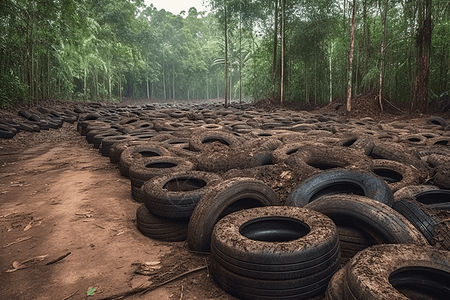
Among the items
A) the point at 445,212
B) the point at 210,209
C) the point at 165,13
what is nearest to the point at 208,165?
the point at 210,209

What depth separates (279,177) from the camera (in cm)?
456

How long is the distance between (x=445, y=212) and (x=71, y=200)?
16.4 feet

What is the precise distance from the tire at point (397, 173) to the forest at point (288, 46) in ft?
38.9

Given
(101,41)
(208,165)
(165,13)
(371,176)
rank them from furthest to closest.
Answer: (165,13) < (101,41) < (208,165) < (371,176)

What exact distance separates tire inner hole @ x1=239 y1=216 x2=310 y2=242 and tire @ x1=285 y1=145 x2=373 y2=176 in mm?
1593

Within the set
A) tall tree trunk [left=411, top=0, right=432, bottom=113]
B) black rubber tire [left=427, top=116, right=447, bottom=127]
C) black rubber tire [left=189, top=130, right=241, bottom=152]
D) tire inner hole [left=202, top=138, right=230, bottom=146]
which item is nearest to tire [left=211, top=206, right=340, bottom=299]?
black rubber tire [left=189, top=130, right=241, bottom=152]

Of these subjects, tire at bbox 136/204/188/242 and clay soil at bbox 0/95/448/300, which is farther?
tire at bbox 136/204/188/242

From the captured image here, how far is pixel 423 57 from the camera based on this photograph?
48.4 ft

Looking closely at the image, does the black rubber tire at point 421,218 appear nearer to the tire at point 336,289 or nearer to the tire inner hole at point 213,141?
the tire at point 336,289

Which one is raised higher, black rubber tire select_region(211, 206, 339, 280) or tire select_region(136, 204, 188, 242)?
black rubber tire select_region(211, 206, 339, 280)

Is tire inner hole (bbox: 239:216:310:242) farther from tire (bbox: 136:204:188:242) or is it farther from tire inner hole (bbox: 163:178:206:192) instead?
tire inner hole (bbox: 163:178:206:192)

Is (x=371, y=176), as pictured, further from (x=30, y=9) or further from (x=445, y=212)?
(x=30, y=9)

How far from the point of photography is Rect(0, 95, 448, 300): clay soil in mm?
2729

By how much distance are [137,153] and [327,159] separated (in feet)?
12.6
